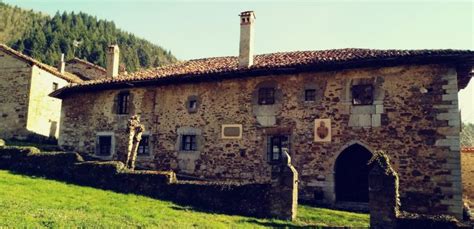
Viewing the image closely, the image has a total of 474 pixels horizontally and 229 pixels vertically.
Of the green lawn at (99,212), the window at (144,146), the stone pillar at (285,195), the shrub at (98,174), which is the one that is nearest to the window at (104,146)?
the window at (144,146)

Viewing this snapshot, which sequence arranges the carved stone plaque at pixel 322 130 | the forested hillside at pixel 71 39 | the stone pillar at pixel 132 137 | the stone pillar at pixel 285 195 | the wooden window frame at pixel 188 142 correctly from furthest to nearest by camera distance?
1. the forested hillside at pixel 71 39
2. the wooden window frame at pixel 188 142
3. the stone pillar at pixel 132 137
4. the carved stone plaque at pixel 322 130
5. the stone pillar at pixel 285 195

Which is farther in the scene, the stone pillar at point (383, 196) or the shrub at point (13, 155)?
the shrub at point (13, 155)

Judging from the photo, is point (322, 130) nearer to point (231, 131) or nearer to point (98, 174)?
point (231, 131)

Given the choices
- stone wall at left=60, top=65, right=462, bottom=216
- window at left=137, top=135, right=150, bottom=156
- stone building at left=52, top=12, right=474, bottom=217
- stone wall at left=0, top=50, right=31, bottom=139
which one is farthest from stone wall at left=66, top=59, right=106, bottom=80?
window at left=137, top=135, right=150, bottom=156

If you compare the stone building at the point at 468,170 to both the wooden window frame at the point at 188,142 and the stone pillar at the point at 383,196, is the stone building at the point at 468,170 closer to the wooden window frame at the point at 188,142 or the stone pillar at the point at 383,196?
the stone pillar at the point at 383,196

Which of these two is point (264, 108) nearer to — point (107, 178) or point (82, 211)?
point (107, 178)

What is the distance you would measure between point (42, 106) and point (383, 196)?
83.5ft

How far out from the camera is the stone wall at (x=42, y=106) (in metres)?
27.6

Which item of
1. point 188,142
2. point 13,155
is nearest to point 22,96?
point 13,155

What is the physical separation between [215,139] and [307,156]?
4.21 m

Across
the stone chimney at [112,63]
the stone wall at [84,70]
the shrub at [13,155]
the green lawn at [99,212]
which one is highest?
the stone wall at [84,70]

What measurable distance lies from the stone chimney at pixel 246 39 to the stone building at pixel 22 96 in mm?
16230

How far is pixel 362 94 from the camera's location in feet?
51.5

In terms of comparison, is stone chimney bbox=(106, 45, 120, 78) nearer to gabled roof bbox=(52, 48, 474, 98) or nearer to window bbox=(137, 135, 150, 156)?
gabled roof bbox=(52, 48, 474, 98)
